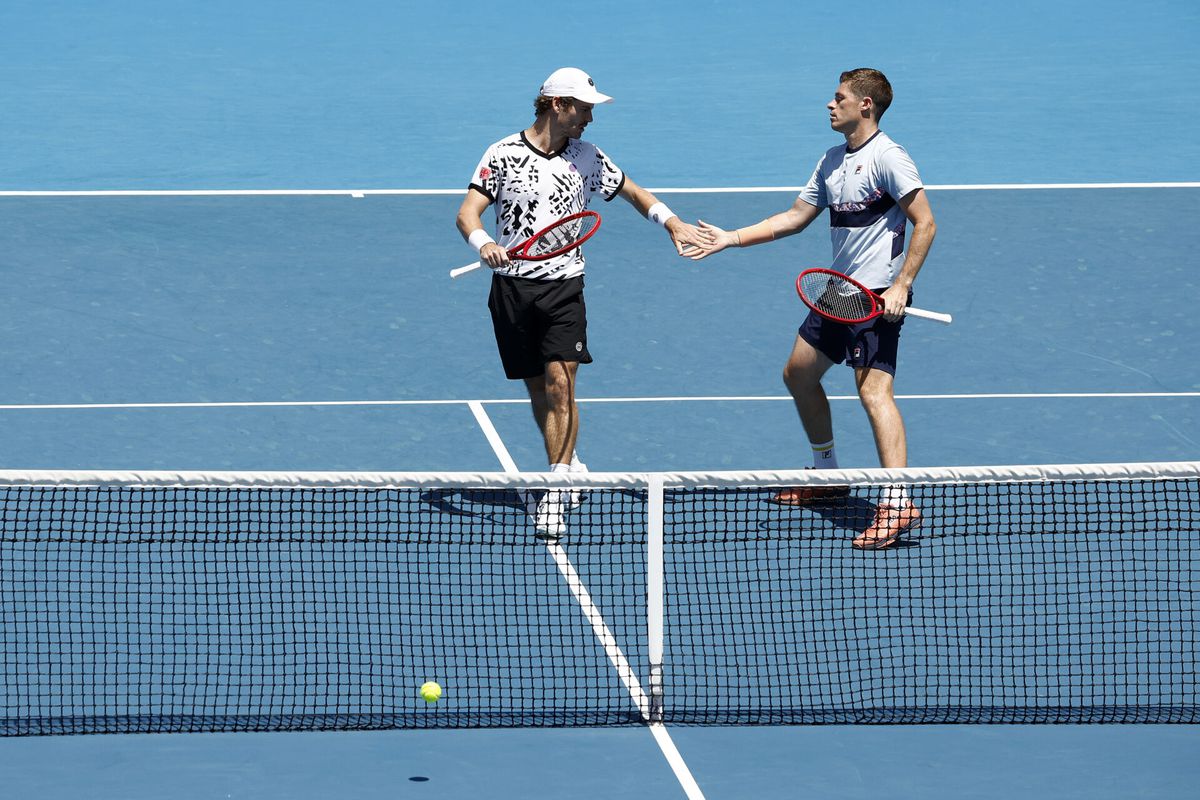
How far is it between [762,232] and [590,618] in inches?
91.5

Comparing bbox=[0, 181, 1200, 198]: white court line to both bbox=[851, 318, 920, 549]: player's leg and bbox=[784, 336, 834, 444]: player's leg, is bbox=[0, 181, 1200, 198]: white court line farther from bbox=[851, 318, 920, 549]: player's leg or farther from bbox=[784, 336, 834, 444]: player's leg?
bbox=[851, 318, 920, 549]: player's leg

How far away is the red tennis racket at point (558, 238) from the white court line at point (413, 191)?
6776 mm

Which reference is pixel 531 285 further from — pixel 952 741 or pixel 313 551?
pixel 952 741

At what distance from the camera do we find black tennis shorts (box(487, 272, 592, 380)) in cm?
898

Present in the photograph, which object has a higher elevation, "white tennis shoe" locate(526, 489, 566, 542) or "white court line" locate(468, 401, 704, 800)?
"white tennis shoe" locate(526, 489, 566, 542)

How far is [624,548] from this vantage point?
8695 millimetres

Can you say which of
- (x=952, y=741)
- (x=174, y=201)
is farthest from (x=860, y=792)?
(x=174, y=201)

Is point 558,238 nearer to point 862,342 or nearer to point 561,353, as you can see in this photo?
point 561,353

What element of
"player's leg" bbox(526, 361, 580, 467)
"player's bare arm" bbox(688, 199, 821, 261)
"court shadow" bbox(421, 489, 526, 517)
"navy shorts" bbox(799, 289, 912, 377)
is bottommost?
"court shadow" bbox(421, 489, 526, 517)

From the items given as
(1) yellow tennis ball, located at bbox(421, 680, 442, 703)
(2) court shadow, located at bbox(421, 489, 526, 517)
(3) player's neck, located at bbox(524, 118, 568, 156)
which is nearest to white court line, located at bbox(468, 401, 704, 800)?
(2) court shadow, located at bbox(421, 489, 526, 517)

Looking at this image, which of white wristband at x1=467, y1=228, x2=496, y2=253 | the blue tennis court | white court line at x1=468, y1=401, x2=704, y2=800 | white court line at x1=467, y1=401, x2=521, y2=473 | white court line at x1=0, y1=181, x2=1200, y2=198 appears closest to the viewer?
Answer: white court line at x1=468, y1=401, x2=704, y2=800

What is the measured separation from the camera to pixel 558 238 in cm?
903

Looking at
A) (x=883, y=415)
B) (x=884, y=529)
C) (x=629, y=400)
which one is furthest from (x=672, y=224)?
(x=629, y=400)

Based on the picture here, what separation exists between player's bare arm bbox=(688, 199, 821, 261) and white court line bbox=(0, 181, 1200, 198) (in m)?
6.56
